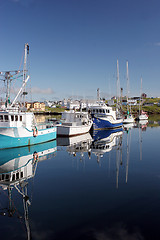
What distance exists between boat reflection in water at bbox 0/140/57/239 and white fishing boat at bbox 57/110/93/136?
11129mm

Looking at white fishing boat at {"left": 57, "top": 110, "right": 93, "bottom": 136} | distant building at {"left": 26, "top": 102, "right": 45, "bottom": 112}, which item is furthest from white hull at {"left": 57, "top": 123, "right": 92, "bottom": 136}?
distant building at {"left": 26, "top": 102, "right": 45, "bottom": 112}

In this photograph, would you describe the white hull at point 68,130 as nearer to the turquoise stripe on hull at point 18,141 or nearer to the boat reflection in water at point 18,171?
the turquoise stripe on hull at point 18,141

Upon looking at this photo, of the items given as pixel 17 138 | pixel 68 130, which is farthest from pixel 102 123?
pixel 17 138

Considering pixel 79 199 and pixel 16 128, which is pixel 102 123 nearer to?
pixel 16 128

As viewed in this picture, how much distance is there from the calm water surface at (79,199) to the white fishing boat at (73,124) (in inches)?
647

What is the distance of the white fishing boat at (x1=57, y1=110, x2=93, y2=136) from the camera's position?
38.6 m

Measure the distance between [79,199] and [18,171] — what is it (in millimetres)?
7855

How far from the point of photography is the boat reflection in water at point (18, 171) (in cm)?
1095

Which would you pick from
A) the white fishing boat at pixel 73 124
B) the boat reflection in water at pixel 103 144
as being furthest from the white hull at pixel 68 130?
the boat reflection in water at pixel 103 144

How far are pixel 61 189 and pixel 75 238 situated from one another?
5645mm

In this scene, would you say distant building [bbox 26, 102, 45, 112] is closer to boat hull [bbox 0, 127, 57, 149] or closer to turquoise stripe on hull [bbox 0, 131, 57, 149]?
turquoise stripe on hull [bbox 0, 131, 57, 149]

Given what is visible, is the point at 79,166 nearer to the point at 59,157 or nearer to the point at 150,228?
the point at 59,157

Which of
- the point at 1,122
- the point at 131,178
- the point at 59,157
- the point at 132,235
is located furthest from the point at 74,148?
the point at 132,235

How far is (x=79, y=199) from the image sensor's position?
12.1 meters
